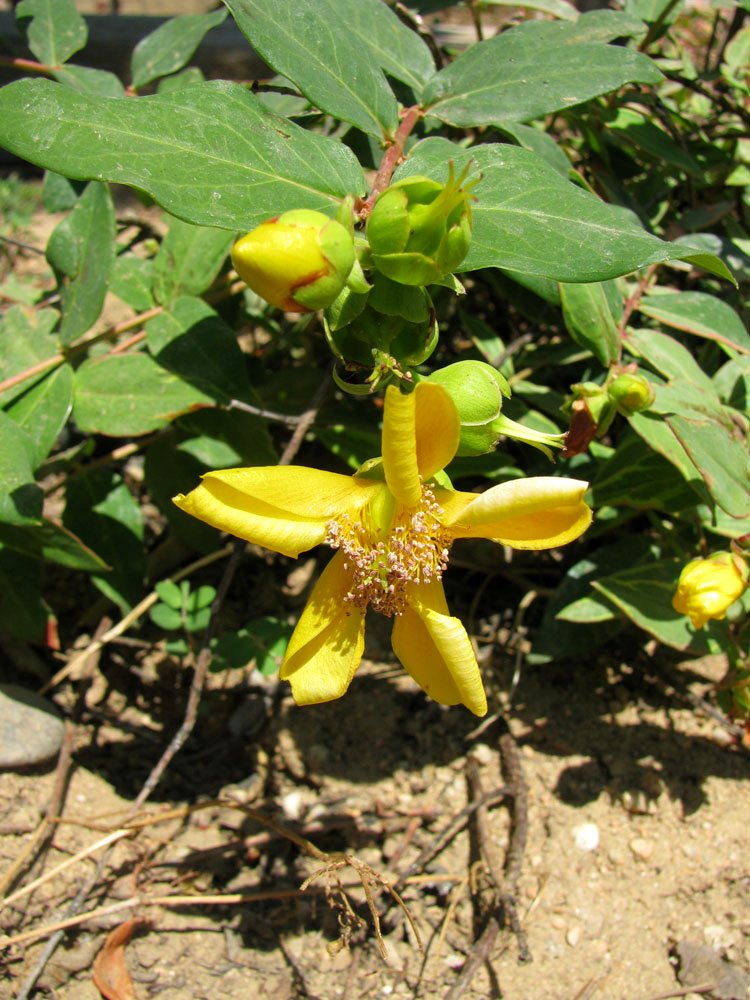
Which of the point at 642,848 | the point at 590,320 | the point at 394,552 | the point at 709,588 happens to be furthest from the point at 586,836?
the point at 590,320

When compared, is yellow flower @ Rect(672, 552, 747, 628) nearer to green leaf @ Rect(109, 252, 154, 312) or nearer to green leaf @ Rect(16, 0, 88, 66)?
green leaf @ Rect(109, 252, 154, 312)

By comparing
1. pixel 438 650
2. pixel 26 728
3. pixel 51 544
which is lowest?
pixel 26 728

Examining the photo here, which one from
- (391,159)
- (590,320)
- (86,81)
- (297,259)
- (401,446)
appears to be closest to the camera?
(297,259)

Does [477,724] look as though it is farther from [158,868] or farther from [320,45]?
[320,45]

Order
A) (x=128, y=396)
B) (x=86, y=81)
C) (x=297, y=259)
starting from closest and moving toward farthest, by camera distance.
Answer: (x=297, y=259)
(x=128, y=396)
(x=86, y=81)

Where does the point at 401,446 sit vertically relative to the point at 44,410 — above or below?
above

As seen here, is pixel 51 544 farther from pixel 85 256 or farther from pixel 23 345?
pixel 85 256

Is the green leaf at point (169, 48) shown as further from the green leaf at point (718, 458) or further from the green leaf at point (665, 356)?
the green leaf at point (718, 458)

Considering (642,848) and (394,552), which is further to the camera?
(642,848)
